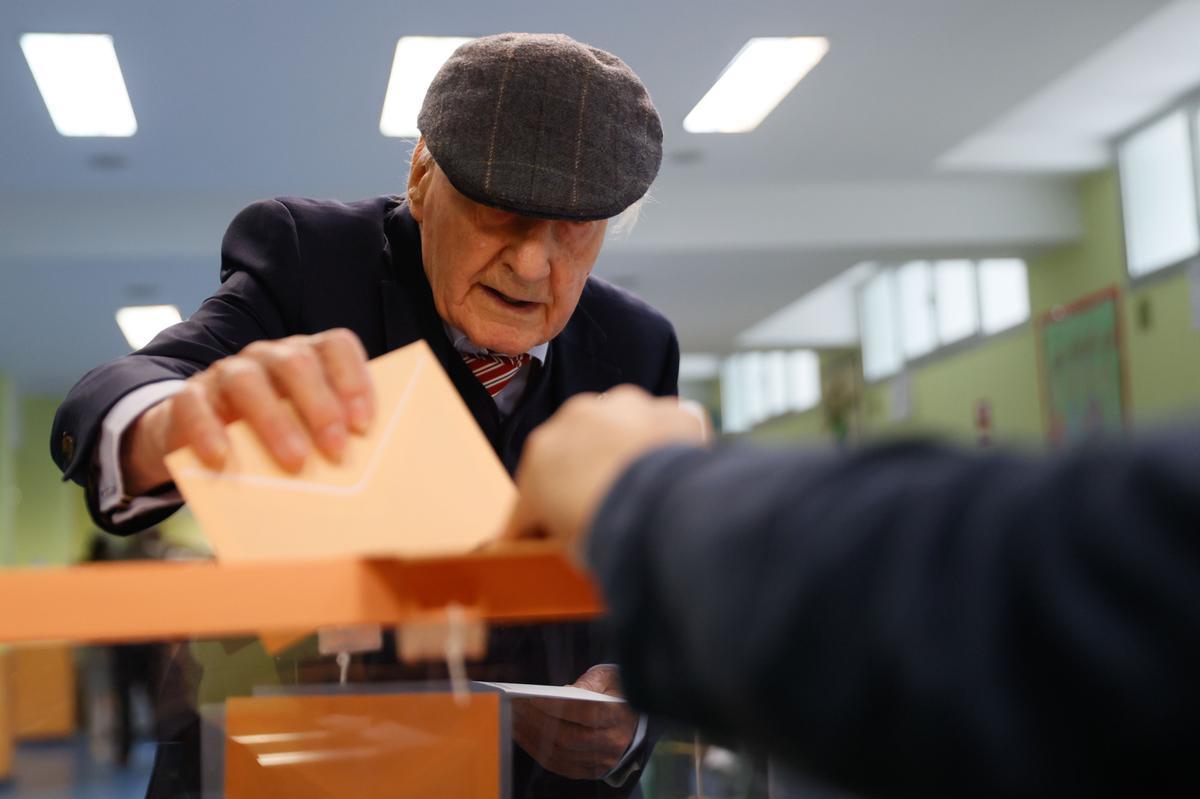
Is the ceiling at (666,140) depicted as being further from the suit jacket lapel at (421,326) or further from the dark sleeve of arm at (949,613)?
the dark sleeve of arm at (949,613)

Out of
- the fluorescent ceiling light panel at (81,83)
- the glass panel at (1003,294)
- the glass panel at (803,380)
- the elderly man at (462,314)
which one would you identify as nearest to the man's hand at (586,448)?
the elderly man at (462,314)

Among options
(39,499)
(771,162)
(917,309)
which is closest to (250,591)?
(771,162)

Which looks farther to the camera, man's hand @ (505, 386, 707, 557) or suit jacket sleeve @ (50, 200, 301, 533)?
suit jacket sleeve @ (50, 200, 301, 533)

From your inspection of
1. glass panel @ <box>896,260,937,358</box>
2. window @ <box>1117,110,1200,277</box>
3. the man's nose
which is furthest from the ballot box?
glass panel @ <box>896,260,937,358</box>

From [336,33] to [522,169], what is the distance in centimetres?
346

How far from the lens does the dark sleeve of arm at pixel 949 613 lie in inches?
12.1

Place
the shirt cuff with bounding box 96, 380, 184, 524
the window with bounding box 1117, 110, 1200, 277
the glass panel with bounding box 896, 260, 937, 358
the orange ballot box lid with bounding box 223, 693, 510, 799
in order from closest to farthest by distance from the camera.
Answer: the orange ballot box lid with bounding box 223, 693, 510, 799 < the shirt cuff with bounding box 96, 380, 184, 524 < the window with bounding box 1117, 110, 1200, 277 < the glass panel with bounding box 896, 260, 937, 358

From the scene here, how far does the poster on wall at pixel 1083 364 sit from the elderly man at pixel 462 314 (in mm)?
5740

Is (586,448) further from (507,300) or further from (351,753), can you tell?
(507,300)

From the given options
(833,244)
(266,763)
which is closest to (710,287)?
(833,244)

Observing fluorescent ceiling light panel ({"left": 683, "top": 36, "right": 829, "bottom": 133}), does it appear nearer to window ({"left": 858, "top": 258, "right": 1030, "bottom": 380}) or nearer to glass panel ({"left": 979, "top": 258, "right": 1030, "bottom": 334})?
window ({"left": 858, "top": 258, "right": 1030, "bottom": 380})

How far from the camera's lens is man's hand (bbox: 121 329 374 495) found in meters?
0.72

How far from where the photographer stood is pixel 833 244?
21.7 feet

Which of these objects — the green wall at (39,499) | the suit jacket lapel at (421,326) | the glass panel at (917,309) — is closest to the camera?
the suit jacket lapel at (421,326)
